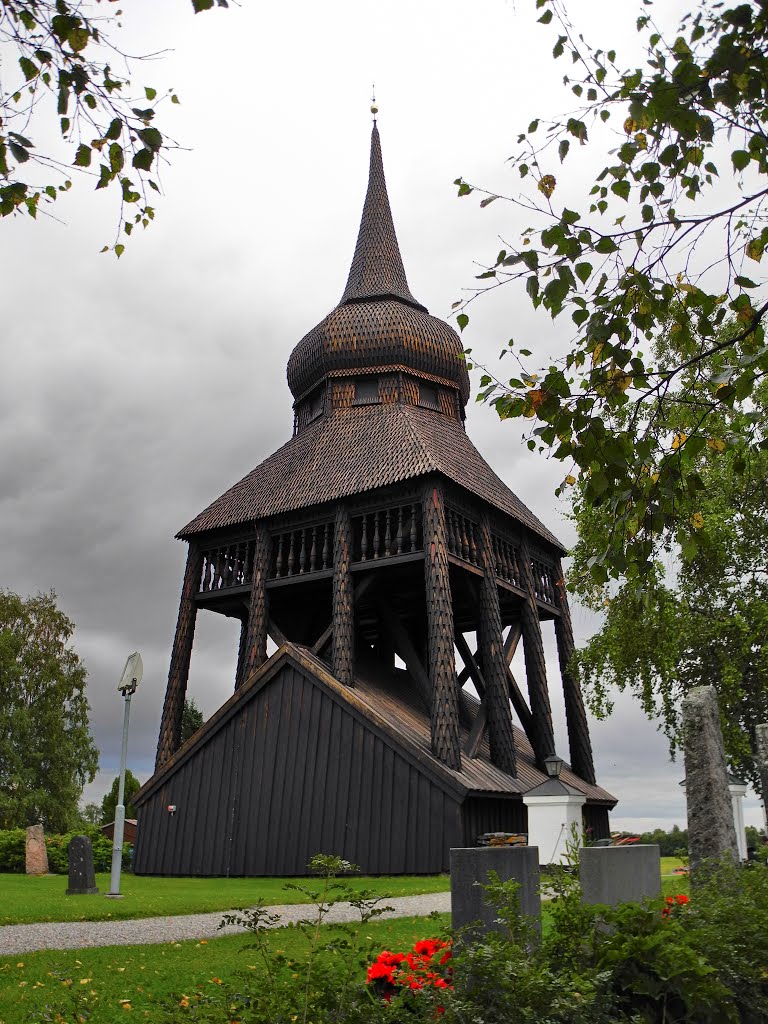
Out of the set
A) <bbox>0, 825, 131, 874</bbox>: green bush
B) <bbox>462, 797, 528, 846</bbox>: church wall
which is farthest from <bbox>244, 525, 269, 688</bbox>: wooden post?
<bbox>462, 797, 528, 846</bbox>: church wall

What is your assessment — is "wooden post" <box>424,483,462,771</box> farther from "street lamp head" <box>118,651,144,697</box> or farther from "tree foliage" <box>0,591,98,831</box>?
"tree foliage" <box>0,591,98,831</box>

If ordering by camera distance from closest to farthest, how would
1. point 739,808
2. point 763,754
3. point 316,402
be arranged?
point 763,754 < point 739,808 < point 316,402

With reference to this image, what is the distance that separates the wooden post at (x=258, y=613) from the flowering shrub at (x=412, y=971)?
17438 mm

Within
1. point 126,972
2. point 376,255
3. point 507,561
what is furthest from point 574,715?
point 126,972

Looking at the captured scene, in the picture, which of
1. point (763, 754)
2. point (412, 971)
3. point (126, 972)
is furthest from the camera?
point (763, 754)

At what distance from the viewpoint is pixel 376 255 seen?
29.3m

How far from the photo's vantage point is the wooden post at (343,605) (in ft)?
68.2

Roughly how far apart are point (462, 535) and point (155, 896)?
10.7 m

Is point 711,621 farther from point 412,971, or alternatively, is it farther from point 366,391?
point 412,971

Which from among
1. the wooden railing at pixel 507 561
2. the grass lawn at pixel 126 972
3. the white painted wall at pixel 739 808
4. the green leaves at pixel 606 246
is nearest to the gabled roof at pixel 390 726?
the wooden railing at pixel 507 561

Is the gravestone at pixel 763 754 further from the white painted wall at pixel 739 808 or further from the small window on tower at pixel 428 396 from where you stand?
the small window on tower at pixel 428 396

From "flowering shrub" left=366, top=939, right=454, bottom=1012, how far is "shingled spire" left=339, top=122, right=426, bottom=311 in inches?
948

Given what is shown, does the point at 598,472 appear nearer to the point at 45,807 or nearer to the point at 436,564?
the point at 436,564

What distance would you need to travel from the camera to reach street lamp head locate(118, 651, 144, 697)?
14469mm
